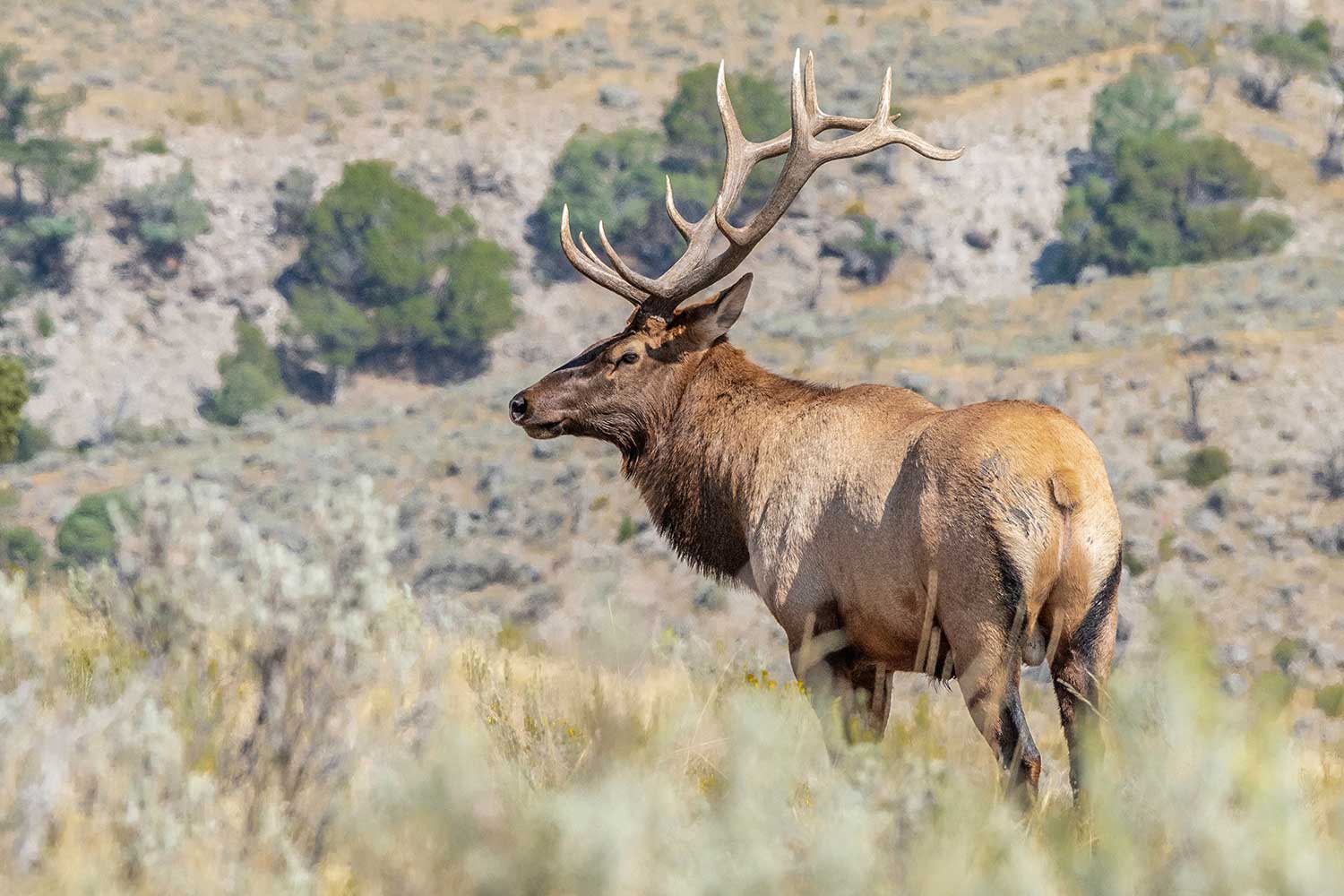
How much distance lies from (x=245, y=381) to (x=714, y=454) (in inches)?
2117

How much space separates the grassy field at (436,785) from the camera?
12.9 ft

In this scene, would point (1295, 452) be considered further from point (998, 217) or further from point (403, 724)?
point (998, 217)

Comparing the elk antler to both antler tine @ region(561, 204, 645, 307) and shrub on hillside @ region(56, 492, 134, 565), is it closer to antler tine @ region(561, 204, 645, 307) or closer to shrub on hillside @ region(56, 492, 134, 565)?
antler tine @ region(561, 204, 645, 307)

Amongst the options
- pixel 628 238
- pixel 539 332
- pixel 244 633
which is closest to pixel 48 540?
pixel 539 332

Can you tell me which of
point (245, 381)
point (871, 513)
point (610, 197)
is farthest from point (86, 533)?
point (871, 513)

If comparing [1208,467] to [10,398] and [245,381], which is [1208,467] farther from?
[245,381]

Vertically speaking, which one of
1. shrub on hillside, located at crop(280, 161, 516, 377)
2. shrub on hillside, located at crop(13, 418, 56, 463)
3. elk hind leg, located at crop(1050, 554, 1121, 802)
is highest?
elk hind leg, located at crop(1050, 554, 1121, 802)

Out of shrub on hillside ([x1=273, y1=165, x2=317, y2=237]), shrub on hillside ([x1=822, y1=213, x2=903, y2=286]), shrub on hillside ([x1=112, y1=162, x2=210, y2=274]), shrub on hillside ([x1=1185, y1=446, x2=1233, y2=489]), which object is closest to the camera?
shrub on hillside ([x1=1185, y1=446, x2=1233, y2=489])

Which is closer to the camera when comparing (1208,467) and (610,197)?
(1208,467)

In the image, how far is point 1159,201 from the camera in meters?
61.2

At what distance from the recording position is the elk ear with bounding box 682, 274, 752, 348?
8141mm

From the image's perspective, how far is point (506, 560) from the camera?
34.2m

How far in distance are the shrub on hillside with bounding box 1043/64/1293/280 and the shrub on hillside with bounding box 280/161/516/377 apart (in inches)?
901

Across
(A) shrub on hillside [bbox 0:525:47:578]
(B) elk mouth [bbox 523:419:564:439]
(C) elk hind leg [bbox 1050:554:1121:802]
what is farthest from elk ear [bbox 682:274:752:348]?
(A) shrub on hillside [bbox 0:525:47:578]
